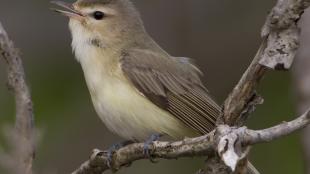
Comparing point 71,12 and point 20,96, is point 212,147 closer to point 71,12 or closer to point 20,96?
point 20,96

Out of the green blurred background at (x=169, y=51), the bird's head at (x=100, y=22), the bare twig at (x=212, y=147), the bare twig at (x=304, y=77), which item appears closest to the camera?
the bare twig at (x=212, y=147)

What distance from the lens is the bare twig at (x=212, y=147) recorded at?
3.71 metres

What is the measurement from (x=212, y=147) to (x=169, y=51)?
418cm

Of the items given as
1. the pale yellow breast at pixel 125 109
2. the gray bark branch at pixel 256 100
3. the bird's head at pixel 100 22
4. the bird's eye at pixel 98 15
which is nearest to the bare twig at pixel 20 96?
the gray bark branch at pixel 256 100

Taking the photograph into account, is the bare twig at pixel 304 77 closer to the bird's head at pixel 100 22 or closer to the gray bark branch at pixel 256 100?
the gray bark branch at pixel 256 100

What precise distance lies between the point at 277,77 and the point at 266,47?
3716 mm

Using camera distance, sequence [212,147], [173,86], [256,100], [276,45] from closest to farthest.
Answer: [276,45] < [212,147] < [256,100] < [173,86]

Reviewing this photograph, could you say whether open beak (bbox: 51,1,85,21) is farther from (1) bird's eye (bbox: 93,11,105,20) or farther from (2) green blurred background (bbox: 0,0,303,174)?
(2) green blurred background (bbox: 0,0,303,174)

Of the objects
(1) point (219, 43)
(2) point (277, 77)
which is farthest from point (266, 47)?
(1) point (219, 43)

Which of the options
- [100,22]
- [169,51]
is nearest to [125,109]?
[100,22]

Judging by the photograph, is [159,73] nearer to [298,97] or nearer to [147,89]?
[147,89]

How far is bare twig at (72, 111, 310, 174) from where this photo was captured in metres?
3.71

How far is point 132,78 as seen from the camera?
574 centimetres

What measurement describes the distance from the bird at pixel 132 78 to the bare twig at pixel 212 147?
46 cm
